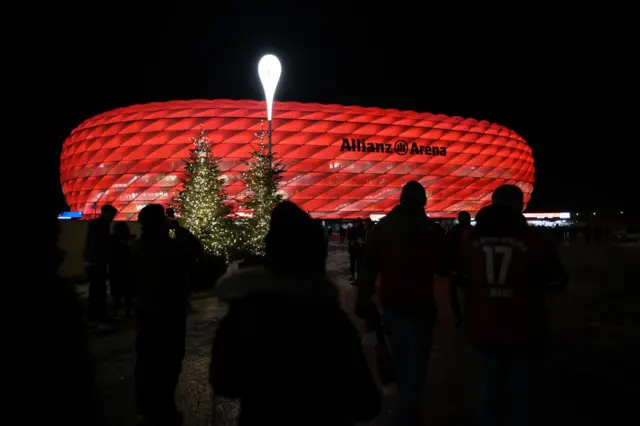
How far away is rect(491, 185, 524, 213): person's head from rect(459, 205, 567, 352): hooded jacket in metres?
0.13

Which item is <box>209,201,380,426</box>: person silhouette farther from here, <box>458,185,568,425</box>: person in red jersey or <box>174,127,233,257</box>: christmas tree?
<box>174,127,233,257</box>: christmas tree

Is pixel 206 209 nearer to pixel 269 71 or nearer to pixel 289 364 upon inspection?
pixel 269 71

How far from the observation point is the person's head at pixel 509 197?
120 inches

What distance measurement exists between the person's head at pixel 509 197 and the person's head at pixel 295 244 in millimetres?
1478

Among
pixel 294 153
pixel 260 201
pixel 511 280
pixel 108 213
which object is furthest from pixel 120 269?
pixel 294 153

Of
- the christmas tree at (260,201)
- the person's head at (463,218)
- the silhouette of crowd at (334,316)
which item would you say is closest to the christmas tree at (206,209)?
the christmas tree at (260,201)

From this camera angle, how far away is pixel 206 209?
52.7ft

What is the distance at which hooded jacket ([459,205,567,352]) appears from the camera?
112 inches

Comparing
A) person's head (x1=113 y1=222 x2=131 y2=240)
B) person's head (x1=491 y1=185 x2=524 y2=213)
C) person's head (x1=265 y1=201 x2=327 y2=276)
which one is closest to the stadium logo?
person's head (x1=113 y1=222 x2=131 y2=240)

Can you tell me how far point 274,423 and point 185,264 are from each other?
2.67 metres

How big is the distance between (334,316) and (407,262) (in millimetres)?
1669

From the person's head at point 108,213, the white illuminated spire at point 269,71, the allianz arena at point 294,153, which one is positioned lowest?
the person's head at point 108,213

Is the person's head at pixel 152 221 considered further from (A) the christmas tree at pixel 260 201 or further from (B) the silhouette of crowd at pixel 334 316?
(A) the christmas tree at pixel 260 201

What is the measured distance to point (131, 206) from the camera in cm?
5956
